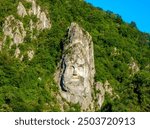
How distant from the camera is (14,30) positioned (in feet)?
223

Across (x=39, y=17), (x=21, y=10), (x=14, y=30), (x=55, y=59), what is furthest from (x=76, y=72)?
(x=39, y=17)

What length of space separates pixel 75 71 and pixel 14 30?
33.0 ft

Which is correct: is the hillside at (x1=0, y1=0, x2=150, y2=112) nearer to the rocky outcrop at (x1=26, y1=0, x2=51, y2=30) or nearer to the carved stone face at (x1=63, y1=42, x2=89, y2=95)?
the rocky outcrop at (x1=26, y1=0, x2=51, y2=30)

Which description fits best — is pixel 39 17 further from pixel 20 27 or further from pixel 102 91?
pixel 102 91

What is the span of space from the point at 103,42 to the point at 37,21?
11779mm

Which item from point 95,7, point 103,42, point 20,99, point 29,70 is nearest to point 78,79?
point 29,70

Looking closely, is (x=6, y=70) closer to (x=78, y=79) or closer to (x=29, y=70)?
(x=29, y=70)

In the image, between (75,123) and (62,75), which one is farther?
(62,75)

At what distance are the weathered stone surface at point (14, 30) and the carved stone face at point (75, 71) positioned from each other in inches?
285

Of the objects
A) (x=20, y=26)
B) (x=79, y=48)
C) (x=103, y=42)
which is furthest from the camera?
(x=103, y=42)

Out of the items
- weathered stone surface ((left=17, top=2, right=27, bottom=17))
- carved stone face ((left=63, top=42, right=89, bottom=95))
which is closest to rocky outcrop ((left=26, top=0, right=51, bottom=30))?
weathered stone surface ((left=17, top=2, right=27, bottom=17))

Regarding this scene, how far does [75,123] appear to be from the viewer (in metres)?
9.04

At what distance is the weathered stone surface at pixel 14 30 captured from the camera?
68000mm

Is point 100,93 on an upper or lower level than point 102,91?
lower
